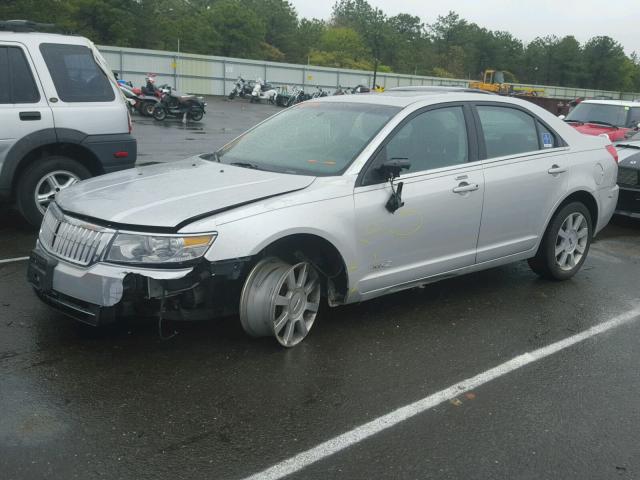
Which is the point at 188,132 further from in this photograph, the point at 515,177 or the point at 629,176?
the point at 515,177

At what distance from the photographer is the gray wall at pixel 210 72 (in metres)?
35.0

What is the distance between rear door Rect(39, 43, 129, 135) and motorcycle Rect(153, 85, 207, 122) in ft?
49.4

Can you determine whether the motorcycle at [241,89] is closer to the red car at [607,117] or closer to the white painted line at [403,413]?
the red car at [607,117]

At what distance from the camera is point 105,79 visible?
6941mm

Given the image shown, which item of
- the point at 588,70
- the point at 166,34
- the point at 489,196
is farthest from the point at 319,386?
the point at 588,70

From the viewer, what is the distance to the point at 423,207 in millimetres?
4664

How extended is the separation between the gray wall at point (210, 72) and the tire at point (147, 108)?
12516 mm

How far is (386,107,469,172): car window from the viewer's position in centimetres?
472

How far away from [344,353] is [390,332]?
0.55 metres

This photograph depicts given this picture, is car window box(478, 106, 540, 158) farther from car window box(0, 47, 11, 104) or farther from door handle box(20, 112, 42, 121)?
car window box(0, 47, 11, 104)

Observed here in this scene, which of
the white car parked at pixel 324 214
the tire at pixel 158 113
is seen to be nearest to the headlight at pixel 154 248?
the white car parked at pixel 324 214

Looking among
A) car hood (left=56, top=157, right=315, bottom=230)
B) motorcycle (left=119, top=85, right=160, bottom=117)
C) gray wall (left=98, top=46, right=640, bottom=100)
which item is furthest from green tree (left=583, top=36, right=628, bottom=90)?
car hood (left=56, top=157, right=315, bottom=230)

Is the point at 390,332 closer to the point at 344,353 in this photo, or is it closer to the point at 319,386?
the point at 344,353

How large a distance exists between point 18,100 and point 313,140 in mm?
3353
